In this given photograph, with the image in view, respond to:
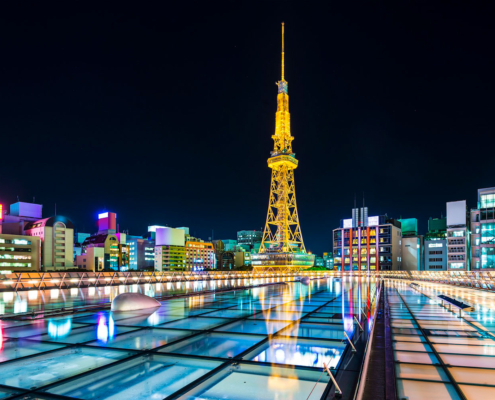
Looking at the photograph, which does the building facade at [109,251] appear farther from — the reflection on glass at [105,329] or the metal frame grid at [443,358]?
the metal frame grid at [443,358]

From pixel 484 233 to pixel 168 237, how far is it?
442 feet

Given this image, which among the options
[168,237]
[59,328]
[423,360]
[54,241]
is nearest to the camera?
[423,360]

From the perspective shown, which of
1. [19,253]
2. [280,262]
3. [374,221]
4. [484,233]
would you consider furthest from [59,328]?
[374,221]

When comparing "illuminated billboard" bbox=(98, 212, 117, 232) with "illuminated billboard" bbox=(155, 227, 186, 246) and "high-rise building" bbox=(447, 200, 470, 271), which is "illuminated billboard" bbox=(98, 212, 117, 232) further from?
"high-rise building" bbox=(447, 200, 470, 271)

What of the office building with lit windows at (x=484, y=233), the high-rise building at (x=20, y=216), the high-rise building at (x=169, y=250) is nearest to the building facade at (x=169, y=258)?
the high-rise building at (x=169, y=250)

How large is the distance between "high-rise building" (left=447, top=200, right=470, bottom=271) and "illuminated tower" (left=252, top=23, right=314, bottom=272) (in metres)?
40.8

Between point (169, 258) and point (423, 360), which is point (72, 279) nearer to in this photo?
→ point (423, 360)

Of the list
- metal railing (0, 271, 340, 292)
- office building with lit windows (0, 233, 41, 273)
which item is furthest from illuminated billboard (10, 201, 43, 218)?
metal railing (0, 271, 340, 292)

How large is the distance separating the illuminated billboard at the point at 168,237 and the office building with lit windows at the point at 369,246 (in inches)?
3234

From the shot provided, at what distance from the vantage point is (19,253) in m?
103

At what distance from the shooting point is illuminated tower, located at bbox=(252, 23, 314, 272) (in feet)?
338

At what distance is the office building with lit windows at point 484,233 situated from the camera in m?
90.5

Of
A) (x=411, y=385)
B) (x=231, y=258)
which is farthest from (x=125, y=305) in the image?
(x=231, y=258)

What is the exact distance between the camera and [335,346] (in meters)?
8.52
